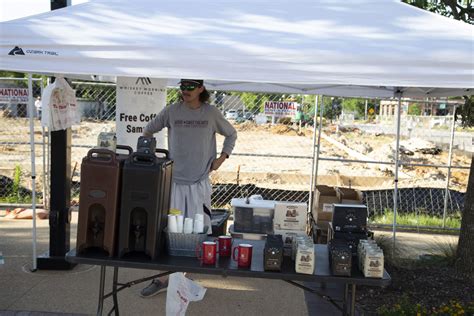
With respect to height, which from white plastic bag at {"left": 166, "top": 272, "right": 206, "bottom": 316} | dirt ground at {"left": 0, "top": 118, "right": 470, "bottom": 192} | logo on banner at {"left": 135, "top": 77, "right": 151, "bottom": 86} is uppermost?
logo on banner at {"left": 135, "top": 77, "right": 151, "bottom": 86}

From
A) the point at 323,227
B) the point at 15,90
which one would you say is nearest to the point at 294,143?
the point at 15,90

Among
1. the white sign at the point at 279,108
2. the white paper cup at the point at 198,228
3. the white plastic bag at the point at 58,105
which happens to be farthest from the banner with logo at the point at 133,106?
the white sign at the point at 279,108

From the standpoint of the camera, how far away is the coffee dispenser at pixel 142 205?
9.32 feet

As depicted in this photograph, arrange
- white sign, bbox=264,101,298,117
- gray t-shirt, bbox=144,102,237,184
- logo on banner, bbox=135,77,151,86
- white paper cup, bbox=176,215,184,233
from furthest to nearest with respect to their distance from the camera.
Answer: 1. white sign, bbox=264,101,298,117
2. logo on banner, bbox=135,77,151,86
3. gray t-shirt, bbox=144,102,237,184
4. white paper cup, bbox=176,215,184,233

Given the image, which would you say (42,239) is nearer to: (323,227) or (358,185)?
(323,227)

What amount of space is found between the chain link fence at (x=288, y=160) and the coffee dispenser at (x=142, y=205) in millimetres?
4344

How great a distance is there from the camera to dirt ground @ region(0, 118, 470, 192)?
14020 mm

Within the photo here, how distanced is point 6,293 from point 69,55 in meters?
2.78

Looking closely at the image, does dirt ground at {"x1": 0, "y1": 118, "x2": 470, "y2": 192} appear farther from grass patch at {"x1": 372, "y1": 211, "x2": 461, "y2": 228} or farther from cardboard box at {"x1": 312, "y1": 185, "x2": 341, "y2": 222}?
cardboard box at {"x1": 312, "y1": 185, "x2": 341, "y2": 222}

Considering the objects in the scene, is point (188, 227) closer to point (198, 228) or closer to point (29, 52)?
point (198, 228)

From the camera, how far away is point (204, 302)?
459cm

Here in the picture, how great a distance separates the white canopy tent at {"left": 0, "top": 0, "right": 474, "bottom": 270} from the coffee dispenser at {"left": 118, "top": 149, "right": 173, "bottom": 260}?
1.78 ft

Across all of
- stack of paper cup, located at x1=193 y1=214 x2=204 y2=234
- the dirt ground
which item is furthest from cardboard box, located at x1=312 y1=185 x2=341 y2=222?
the dirt ground

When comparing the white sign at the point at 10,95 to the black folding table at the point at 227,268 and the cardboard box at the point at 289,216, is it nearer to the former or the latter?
the black folding table at the point at 227,268
